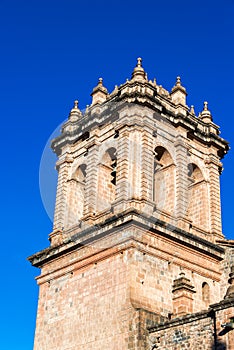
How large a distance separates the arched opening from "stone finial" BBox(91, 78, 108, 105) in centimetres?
474

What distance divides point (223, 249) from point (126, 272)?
16.2 feet

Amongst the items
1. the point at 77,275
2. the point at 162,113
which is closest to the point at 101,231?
the point at 77,275

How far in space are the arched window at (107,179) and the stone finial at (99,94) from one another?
112 inches

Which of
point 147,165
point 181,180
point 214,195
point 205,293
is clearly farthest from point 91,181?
point 205,293

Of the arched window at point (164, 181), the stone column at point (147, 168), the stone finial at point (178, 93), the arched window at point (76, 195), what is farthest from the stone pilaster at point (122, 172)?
the stone finial at point (178, 93)

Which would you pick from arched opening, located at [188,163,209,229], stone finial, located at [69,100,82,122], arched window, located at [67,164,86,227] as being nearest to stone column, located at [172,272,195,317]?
arched opening, located at [188,163,209,229]

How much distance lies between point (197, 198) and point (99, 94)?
19.9 ft

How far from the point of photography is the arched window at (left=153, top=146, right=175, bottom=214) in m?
23.3

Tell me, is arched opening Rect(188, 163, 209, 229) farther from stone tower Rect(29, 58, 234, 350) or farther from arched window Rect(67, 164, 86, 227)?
arched window Rect(67, 164, 86, 227)

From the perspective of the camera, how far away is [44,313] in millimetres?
22625

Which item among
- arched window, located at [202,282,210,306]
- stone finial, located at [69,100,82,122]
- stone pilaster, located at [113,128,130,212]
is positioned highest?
stone finial, located at [69,100,82,122]

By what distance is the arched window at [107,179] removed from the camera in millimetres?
23359

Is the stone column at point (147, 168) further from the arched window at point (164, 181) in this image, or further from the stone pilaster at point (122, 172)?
the arched window at point (164, 181)

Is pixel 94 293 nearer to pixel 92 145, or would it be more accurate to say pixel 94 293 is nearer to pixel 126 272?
pixel 126 272
